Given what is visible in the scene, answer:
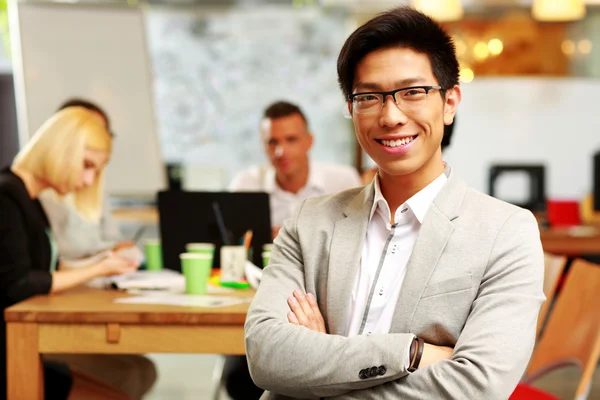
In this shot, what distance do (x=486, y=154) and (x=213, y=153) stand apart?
2469 millimetres

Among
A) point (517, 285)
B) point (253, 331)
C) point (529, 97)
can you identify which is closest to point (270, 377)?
point (253, 331)

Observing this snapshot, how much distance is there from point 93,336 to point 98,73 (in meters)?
3.09

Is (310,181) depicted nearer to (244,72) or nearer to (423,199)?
(423,199)

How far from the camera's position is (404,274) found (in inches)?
65.6

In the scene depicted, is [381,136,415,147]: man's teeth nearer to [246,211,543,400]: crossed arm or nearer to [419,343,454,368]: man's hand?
[246,211,543,400]: crossed arm

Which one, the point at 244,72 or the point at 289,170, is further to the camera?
the point at 244,72

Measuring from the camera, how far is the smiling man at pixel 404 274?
1.55 m

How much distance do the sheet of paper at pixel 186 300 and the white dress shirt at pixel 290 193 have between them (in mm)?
1368

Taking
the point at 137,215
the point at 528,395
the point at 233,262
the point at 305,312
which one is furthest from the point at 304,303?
the point at 137,215

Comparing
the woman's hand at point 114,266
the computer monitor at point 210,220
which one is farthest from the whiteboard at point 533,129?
the woman's hand at point 114,266

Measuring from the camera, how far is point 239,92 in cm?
761

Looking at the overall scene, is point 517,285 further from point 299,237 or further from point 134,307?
point 134,307

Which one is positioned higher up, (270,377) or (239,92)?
(239,92)

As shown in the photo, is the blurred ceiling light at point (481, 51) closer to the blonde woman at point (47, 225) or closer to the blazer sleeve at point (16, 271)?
the blonde woman at point (47, 225)
